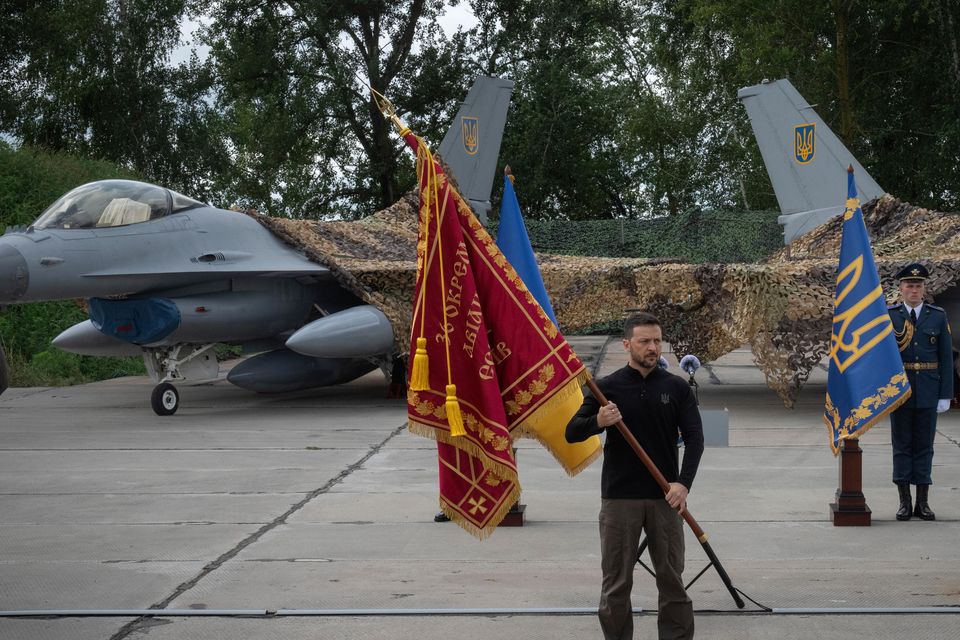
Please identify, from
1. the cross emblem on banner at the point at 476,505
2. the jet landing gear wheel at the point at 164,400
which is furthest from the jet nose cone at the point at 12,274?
the cross emblem on banner at the point at 476,505

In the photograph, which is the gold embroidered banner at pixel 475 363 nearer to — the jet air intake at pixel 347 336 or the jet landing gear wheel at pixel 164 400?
the jet air intake at pixel 347 336

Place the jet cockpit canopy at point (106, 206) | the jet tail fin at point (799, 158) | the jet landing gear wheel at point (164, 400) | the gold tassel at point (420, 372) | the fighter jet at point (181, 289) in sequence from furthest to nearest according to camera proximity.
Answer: the jet tail fin at point (799, 158), the jet landing gear wheel at point (164, 400), the jet cockpit canopy at point (106, 206), the fighter jet at point (181, 289), the gold tassel at point (420, 372)

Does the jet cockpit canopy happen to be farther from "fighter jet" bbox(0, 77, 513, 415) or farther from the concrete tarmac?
the concrete tarmac

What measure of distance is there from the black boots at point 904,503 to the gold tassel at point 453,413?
3.63m

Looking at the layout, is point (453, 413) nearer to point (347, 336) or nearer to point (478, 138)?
point (347, 336)

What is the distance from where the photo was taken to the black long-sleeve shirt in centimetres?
407

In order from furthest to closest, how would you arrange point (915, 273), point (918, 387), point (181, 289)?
point (181, 289) → point (915, 273) → point (918, 387)

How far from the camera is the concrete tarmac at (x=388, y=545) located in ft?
15.7

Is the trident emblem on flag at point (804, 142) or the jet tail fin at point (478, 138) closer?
the trident emblem on flag at point (804, 142)

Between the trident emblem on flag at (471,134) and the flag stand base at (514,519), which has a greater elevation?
the trident emblem on flag at (471,134)

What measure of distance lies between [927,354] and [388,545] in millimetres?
3914

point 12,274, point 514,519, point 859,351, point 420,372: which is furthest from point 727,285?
point 420,372

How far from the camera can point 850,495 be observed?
6.69 meters

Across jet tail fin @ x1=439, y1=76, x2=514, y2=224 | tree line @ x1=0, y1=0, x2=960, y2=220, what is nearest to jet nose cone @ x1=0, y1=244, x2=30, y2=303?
jet tail fin @ x1=439, y1=76, x2=514, y2=224
